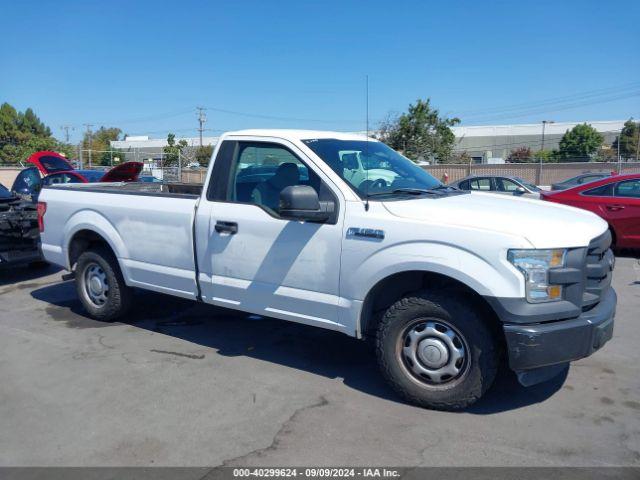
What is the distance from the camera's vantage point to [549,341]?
147 inches

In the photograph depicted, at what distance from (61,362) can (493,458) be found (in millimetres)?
3851

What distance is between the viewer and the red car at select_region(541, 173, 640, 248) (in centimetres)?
982

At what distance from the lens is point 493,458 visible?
3.52m

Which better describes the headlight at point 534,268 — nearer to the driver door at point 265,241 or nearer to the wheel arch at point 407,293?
the wheel arch at point 407,293

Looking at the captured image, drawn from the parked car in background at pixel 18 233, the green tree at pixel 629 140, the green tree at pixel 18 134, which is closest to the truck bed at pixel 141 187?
the parked car in background at pixel 18 233

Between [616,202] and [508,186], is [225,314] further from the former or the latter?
[508,186]

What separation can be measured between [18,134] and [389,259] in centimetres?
6404

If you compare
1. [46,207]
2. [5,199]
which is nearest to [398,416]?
[46,207]

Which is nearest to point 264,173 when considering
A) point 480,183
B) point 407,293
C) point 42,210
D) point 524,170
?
point 407,293

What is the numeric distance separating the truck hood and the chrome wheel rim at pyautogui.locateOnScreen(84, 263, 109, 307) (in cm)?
363

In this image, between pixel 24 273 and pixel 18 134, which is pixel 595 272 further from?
pixel 18 134

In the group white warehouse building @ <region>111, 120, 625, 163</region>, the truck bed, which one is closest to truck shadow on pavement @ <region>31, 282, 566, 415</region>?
the truck bed

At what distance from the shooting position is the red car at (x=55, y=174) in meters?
8.48

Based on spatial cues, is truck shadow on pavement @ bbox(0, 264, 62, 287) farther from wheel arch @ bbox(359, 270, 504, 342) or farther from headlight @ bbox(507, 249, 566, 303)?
headlight @ bbox(507, 249, 566, 303)
